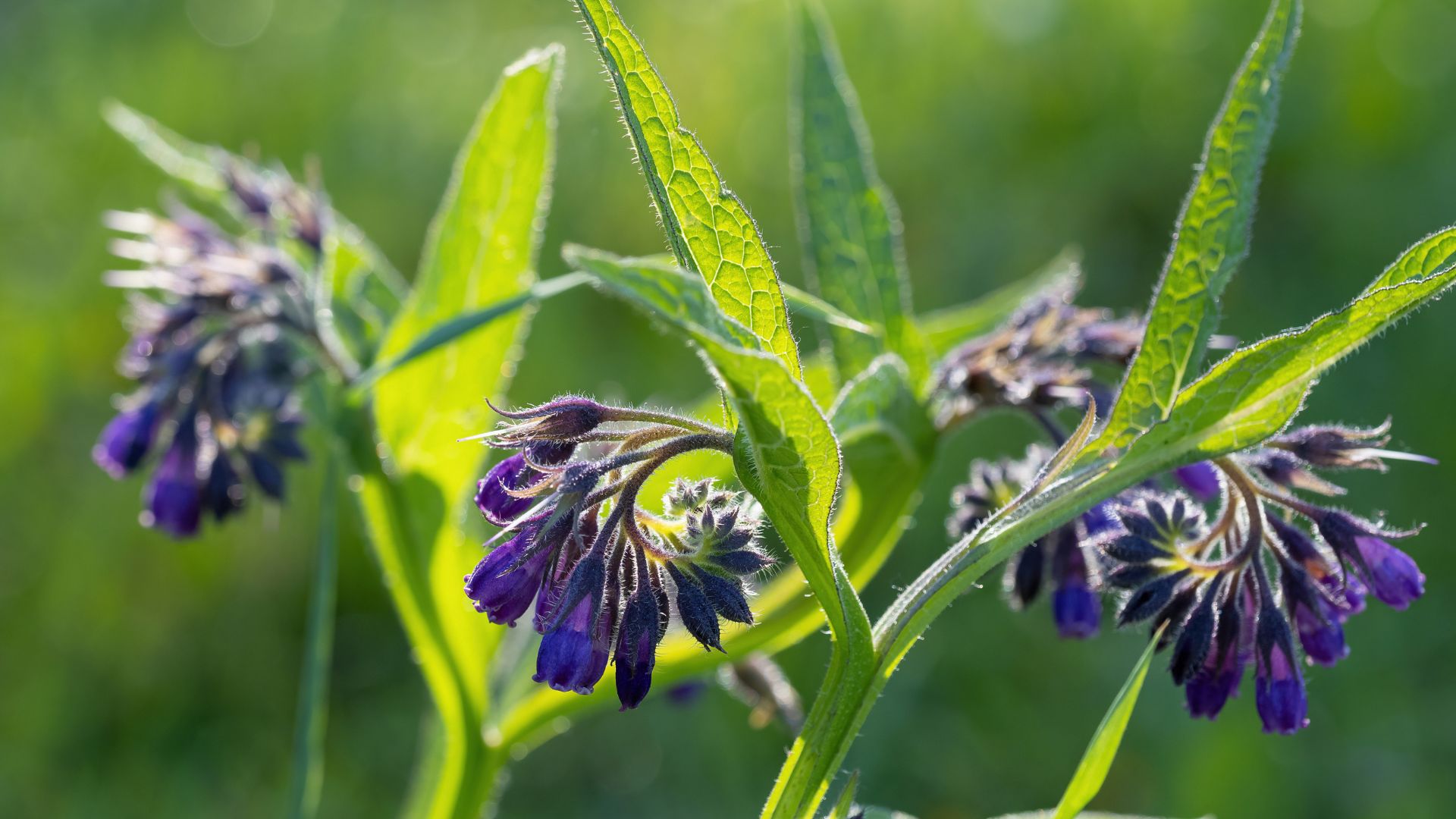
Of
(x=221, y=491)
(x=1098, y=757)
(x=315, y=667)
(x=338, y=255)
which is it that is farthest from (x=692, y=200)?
(x=221, y=491)

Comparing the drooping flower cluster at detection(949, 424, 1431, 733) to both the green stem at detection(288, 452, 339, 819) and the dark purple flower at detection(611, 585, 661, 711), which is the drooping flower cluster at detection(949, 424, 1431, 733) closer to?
the dark purple flower at detection(611, 585, 661, 711)

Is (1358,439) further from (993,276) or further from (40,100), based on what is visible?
(40,100)

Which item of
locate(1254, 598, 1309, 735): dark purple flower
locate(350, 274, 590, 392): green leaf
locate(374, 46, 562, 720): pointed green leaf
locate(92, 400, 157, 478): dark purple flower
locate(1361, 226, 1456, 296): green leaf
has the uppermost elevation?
locate(92, 400, 157, 478): dark purple flower

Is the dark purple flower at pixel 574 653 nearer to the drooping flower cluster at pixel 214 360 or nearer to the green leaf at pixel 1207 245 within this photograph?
the green leaf at pixel 1207 245

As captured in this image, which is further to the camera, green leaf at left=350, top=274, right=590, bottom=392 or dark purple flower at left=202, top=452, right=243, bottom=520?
dark purple flower at left=202, top=452, right=243, bottom=520

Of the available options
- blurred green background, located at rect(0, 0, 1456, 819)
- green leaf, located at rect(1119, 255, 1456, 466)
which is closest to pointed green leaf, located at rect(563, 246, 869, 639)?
green leaf, located at rect(1119, 255, 1456, 466)

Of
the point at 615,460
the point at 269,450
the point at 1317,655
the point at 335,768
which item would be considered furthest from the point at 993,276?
the point at 615,460

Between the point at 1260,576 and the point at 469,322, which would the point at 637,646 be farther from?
the point at 1260,576
